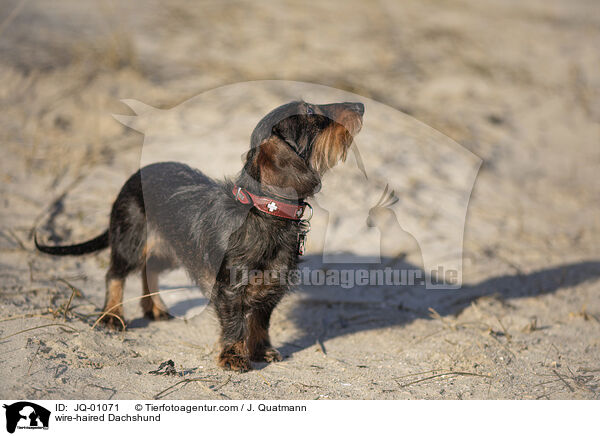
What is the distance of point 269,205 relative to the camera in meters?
3.29

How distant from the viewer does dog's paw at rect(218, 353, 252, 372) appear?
364cm

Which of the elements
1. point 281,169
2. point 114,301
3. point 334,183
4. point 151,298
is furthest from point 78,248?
point 334,183

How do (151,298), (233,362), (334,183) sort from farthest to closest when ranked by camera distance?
(334,183) → (151,298) → (233,362)

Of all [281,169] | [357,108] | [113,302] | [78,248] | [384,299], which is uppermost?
[357,108]

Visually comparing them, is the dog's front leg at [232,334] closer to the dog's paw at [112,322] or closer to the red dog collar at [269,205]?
the red dog collar at [269,205]

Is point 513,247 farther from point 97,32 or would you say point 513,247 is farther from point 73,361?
point 97,32

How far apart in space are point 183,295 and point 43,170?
3074 millimetres

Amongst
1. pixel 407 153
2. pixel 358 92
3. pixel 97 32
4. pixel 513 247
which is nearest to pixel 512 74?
pixel 358 92

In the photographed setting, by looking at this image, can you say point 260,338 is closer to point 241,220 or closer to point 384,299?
point 241,220

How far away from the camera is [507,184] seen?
739 centimetres

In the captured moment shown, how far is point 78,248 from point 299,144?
217cm
